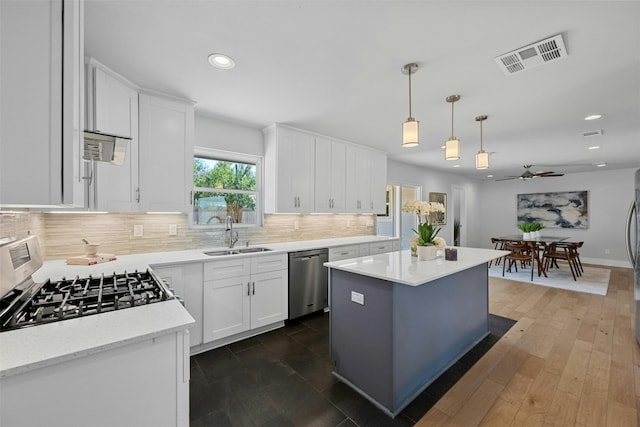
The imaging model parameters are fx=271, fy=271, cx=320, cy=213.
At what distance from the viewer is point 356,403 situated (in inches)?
74.7

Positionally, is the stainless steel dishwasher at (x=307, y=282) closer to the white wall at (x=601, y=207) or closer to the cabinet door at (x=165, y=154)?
the cabinet door at (x=165, y=154)

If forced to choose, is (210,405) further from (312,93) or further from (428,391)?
(312,93)

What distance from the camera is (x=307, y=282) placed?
131 inches

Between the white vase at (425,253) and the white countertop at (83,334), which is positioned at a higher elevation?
the white vase at (425,253)

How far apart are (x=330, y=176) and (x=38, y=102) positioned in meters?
3.36

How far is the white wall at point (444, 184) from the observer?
5866mm

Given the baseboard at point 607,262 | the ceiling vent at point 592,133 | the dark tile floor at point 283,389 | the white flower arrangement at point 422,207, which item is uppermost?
the ceiling vent at point 592,133

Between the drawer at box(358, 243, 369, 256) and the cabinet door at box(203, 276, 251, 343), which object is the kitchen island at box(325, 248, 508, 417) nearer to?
the cabinet door at box(203, 276, 251, 343)

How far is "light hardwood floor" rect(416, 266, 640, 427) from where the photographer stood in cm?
177

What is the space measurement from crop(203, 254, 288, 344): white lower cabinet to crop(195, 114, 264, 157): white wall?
1.47 m

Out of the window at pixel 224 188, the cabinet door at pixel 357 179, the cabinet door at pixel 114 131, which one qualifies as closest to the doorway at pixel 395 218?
the cabinet door at pixel 357 179

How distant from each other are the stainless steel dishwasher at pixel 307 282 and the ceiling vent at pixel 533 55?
256 cm

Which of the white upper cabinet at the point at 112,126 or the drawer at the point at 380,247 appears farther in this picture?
the drawer at the point at 380,247

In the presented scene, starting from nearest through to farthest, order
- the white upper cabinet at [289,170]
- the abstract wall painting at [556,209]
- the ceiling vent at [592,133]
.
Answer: the white upper cabinet at [289,170]
the ceiling vent at [592,133]
the abstract wall painting at [556,209]
